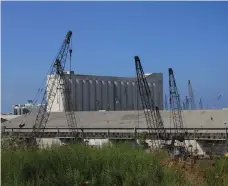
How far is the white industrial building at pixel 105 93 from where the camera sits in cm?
11394

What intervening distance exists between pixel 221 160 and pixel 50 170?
12.2 ft

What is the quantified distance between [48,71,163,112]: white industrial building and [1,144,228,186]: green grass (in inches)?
3841

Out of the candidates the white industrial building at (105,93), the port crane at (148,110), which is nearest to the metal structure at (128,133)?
the port crane at (148,110)

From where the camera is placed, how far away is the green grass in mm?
7949

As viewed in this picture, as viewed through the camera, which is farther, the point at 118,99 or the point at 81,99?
the point at 118,99

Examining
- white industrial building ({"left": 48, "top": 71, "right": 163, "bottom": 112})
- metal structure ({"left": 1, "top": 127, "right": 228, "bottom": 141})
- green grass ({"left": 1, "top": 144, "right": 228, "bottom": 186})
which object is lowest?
metal structure ({"left": 1, "top": 127, "right": 228, "bottom": 141})

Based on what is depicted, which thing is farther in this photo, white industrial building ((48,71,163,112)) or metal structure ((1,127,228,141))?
white industrial building ((48,71,163,112))

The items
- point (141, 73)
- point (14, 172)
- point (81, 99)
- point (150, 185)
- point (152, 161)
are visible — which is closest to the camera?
point (150, 185)

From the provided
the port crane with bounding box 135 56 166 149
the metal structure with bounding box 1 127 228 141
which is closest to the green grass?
the metal structure with bounding box 1 127 228 141

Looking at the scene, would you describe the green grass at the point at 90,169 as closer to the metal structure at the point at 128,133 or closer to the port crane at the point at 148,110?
the metal structure at the point at 128,133

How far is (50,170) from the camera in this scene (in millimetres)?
8492

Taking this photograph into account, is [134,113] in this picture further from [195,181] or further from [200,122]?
[195,181]

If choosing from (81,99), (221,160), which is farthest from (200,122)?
(81,99)

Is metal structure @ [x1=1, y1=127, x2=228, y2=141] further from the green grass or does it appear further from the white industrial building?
the white industrial building
